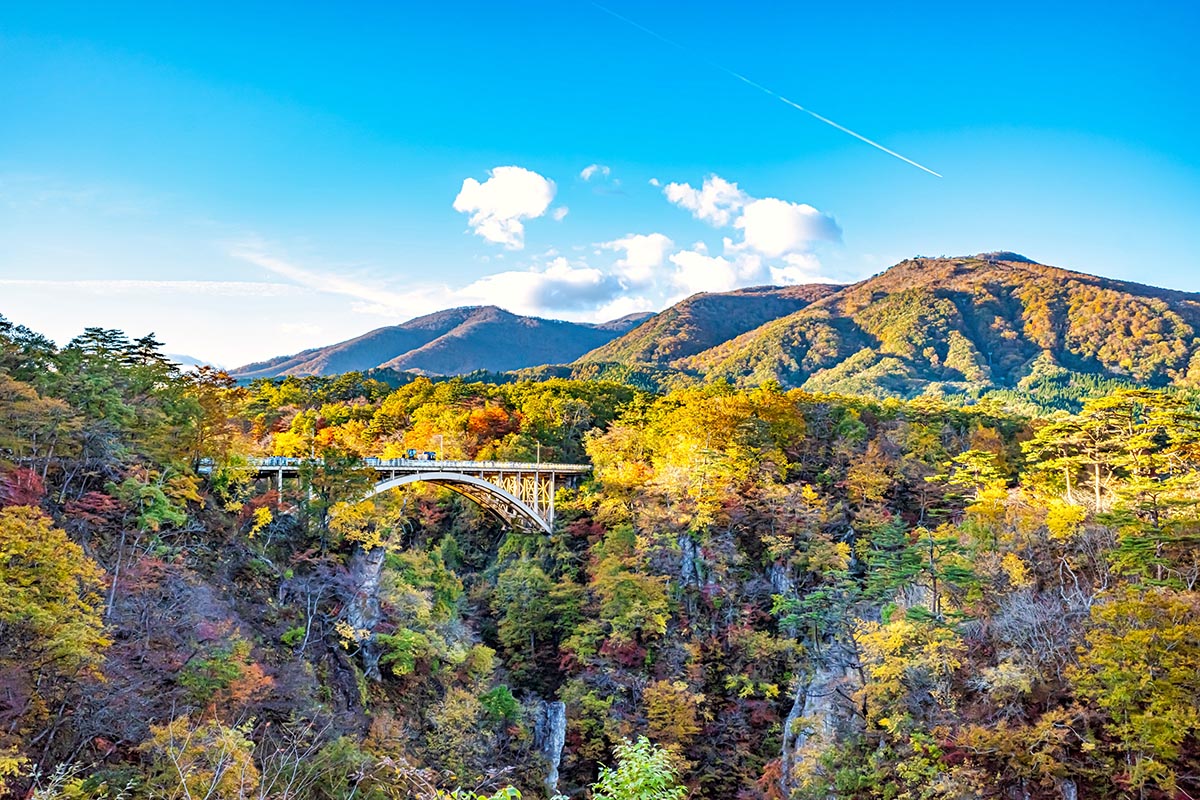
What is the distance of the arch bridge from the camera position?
32812mm

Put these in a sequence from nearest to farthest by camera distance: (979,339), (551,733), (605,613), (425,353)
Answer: (551,733) → (605,613) → (979,339) → (425,353)

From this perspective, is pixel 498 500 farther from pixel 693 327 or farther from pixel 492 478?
pixel 693 327

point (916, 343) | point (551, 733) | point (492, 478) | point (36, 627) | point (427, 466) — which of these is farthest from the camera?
point (916, 343)

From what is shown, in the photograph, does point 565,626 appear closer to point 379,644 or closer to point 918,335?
point 379,644

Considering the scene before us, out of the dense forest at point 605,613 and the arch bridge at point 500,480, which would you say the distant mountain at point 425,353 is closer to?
the arch bridge at point 500,480

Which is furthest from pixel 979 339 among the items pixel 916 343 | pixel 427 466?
pixel 427 466

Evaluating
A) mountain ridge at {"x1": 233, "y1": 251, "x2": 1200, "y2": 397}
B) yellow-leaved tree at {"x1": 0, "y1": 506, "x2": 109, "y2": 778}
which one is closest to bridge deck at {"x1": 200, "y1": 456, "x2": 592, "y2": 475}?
yellow-leaved tree at {"x1": 0, "y1": 506, "x2": 109, "y2": 778}

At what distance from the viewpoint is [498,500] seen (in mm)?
39188

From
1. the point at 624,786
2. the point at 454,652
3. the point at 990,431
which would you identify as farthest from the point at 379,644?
the point at 990,431

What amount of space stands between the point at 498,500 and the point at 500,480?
1.18 meters

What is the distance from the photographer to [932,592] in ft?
85.7

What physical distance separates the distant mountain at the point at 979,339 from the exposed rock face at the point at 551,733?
88960 millimetres

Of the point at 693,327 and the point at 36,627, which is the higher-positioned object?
the point at 693,327

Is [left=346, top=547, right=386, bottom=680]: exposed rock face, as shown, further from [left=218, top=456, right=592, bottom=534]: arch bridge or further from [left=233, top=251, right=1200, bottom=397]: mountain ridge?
[left=233, top=251, right=1200, bottom=397]: mountain ridge
